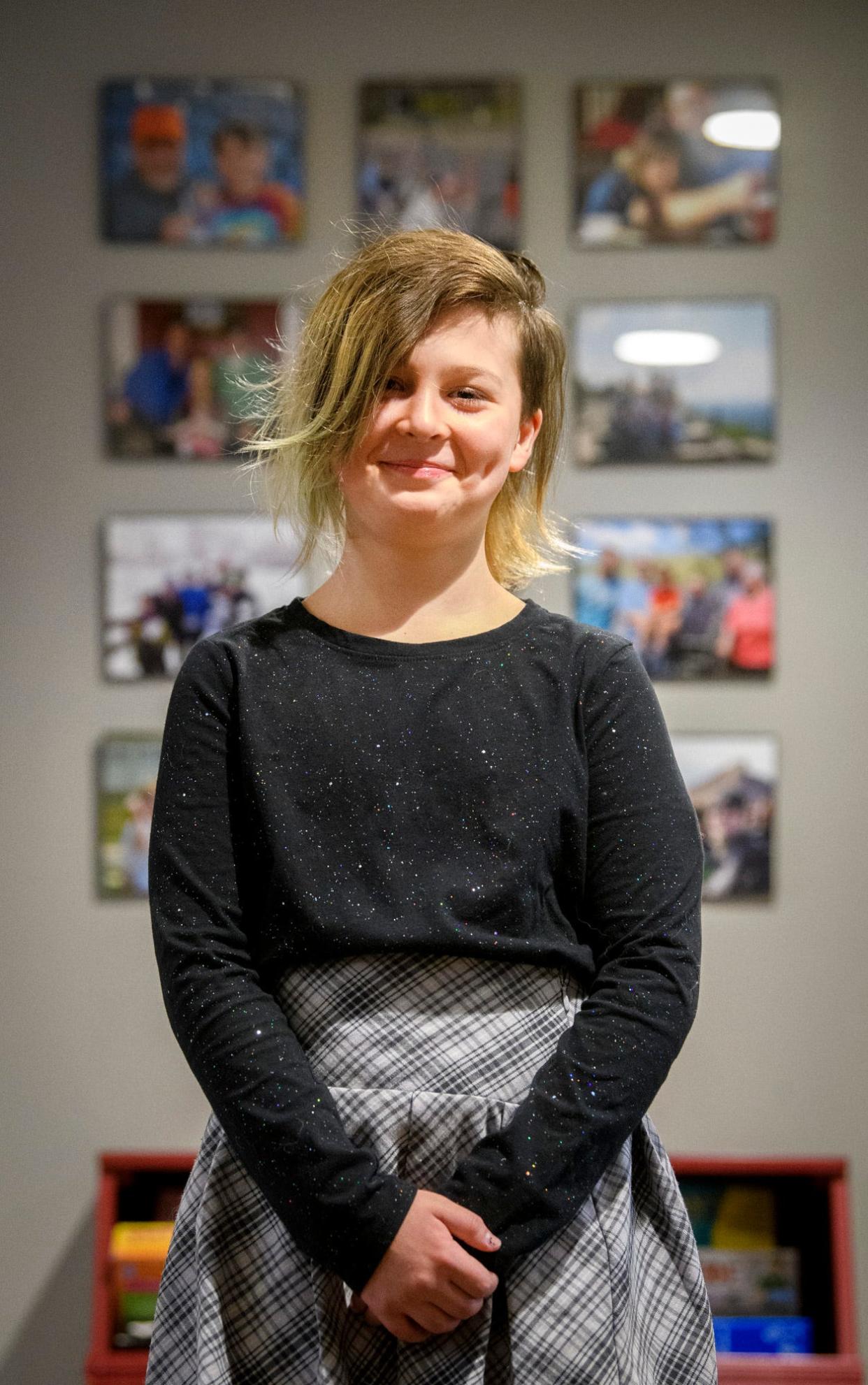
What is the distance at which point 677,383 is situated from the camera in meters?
2.36

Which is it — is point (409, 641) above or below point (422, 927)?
above

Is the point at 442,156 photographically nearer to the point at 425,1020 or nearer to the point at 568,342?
the point at 568,342

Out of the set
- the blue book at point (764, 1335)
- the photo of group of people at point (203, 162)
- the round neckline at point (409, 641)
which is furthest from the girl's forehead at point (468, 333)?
the blue book at point (764, 1335)

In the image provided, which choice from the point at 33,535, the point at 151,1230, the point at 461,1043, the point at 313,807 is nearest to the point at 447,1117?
the point at 461,1043

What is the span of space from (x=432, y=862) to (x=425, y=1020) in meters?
0.11

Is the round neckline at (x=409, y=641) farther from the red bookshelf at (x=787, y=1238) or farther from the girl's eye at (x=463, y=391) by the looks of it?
the red bookshelf at (x=787, y=1238)

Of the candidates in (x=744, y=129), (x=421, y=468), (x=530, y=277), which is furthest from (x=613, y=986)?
(x=744, y=129)

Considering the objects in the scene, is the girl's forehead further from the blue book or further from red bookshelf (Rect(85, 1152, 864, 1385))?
the blue book

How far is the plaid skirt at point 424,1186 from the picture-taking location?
3.13 feet

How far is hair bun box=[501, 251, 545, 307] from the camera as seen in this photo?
3.61ft

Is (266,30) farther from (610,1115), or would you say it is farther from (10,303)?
(610,1115)

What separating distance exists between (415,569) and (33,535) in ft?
4.78

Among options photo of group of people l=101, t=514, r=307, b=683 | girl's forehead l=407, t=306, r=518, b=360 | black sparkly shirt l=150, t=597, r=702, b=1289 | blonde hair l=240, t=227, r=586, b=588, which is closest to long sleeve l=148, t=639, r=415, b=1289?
black sparkly shirt l=150, t=597, r=702, b=1289

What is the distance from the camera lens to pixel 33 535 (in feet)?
7.79
